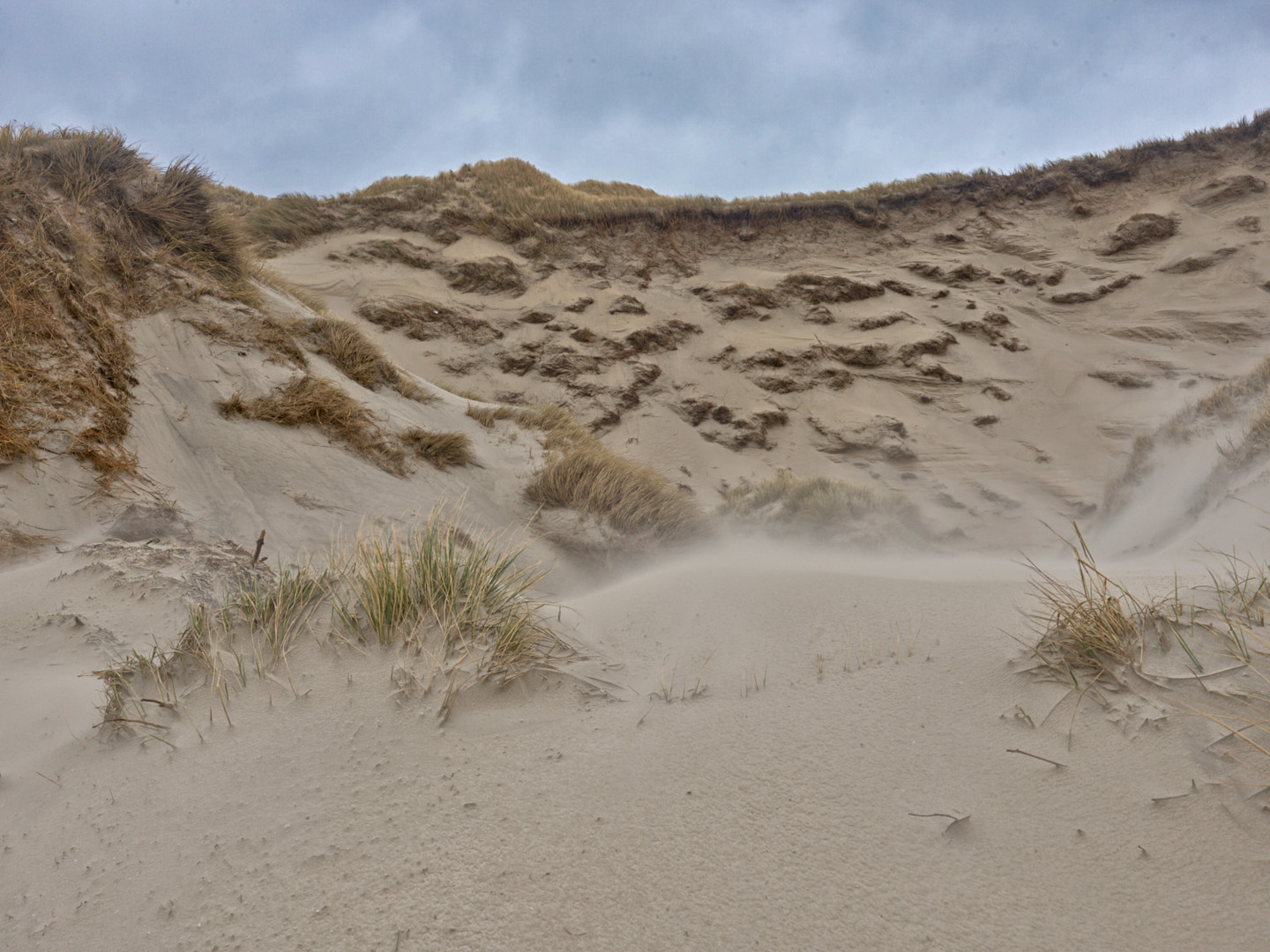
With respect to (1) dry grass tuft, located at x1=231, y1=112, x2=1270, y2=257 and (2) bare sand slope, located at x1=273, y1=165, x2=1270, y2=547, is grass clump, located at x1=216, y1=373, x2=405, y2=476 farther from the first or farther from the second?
(1) dry grass tuft, located at x1=231, y1=112, x2=1270, y2=257

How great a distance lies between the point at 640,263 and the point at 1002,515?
721 centimetres

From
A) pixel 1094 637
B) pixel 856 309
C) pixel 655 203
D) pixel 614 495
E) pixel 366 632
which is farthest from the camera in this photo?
pixel 655 203

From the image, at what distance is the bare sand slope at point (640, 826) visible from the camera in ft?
3.67

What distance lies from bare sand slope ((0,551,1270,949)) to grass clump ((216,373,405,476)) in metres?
3.46

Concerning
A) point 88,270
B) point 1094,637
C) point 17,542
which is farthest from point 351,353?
point 1094,637

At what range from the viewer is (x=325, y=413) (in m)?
5.08

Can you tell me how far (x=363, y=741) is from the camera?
163 centimetres

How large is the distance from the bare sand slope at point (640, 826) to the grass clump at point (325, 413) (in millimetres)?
3457

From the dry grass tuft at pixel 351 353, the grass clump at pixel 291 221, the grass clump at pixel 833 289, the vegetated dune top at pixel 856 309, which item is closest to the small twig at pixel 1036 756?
the dry grass tuft at pixel 351 353

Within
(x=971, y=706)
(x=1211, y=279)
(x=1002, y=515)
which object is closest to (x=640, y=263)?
(x=1002, y=515)

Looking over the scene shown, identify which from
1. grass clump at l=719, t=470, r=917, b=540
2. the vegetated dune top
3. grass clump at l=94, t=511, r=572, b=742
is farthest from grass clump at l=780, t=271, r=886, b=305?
grass clump at l=94, t=511, r=572, b=742

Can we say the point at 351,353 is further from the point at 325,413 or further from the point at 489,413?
the point at 489,413

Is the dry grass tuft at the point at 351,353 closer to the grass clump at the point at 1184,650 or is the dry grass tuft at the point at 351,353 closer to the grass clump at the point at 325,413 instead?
the grass clump at the point at 325,413

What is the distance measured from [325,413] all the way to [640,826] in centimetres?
465
